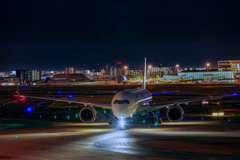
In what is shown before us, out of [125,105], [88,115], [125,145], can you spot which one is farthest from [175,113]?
[125,145]

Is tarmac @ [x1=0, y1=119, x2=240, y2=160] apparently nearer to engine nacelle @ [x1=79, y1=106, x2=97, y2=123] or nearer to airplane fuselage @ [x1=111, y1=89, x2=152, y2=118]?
airplane fuselage @ [x1=111, y1=89, x2=152, y2=118]

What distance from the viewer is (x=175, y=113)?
31.5 meters

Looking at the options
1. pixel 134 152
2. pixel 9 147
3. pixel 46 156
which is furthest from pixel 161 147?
pixel 9 147

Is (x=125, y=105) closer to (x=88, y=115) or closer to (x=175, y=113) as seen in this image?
(x=88, y=115)

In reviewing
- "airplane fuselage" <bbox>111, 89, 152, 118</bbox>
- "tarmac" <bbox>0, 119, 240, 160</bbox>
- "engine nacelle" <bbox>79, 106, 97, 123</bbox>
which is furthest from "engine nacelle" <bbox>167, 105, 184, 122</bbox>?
"engine nacelle" <bbox>79, 106, 97, 123</bbox>

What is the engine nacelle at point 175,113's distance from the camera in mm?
31172

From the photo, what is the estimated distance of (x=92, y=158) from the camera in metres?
14.3

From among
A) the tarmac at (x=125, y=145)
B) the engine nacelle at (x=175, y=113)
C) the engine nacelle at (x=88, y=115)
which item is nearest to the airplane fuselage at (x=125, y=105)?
the tarmac at (x=125, y=145)

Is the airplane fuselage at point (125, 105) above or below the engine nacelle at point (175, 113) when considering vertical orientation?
above

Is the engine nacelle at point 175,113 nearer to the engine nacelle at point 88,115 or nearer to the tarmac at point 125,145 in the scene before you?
the tarmac at point 125,145

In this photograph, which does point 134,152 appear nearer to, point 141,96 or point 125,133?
point 125,133

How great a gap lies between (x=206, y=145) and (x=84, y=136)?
27.8 ft

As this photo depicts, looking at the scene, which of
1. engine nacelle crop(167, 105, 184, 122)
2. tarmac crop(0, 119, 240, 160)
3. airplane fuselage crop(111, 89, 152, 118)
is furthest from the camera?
engine nacelle crop(167, 105, 184, 122)

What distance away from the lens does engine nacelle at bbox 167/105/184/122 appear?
102 ft
